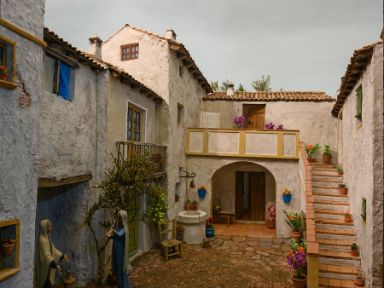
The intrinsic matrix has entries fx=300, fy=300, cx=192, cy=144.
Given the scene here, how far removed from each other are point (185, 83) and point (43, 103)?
8.93 metres

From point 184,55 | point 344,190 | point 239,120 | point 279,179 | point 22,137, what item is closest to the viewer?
point 22,137

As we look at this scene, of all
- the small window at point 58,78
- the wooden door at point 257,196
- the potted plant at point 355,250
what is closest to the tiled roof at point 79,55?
the small window at point 58,78

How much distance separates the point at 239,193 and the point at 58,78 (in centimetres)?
1270

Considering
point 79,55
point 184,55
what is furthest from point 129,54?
point 79,55

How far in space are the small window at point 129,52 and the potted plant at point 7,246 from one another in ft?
32.3

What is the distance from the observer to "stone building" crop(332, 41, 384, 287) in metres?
6.69

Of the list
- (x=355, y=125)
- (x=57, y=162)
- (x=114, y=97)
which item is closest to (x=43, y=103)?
(x=57, y=162)

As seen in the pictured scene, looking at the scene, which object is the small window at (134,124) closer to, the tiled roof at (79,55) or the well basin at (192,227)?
the tiled roof at (79,55)

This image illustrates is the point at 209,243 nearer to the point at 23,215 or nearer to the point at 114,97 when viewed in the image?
the point at 114,97

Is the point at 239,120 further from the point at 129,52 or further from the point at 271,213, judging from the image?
the point at 129,52

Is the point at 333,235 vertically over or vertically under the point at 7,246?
under

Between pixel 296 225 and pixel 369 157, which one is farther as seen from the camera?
pixel 296 225

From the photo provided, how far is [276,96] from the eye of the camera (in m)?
18.2

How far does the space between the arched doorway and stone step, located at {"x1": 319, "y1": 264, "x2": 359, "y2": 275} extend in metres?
8.20
